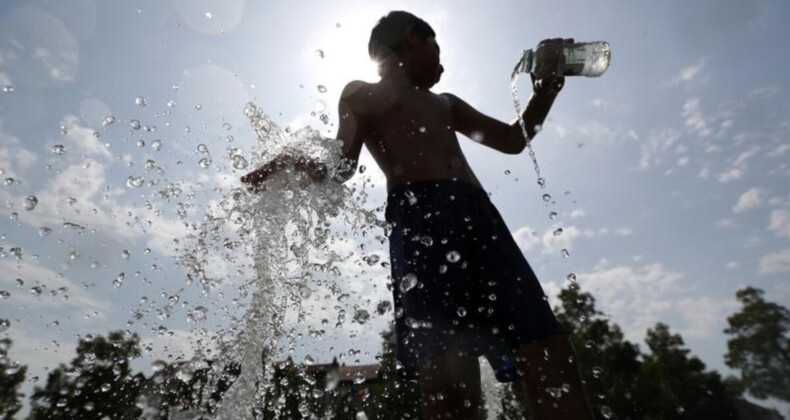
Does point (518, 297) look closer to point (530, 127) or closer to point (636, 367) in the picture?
point (530, 127)

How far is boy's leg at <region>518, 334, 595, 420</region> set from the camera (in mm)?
1664

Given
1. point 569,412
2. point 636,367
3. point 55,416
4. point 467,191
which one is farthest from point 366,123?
point 55,416

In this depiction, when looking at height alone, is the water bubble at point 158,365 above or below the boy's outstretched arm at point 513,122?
below

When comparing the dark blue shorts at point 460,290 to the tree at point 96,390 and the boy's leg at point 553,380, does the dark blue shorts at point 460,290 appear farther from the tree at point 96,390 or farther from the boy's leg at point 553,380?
the tree at point 96,390

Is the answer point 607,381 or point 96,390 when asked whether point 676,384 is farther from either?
point 96,390

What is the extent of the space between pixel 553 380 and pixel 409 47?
2.10 metres

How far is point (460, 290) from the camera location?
1.86m

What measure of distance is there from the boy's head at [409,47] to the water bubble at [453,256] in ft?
→ 4.31

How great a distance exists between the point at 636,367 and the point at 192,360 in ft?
111

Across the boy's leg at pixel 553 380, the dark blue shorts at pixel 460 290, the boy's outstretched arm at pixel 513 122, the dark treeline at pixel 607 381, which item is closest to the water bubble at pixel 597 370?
the boy's leg at pixel 553 380

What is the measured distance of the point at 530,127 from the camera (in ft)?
9.03

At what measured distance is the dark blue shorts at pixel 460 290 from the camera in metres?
1.81

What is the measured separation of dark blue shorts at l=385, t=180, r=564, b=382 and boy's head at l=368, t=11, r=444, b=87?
3.47 feet

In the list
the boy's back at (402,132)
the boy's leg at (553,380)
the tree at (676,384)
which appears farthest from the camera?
the tree at (676,384)
